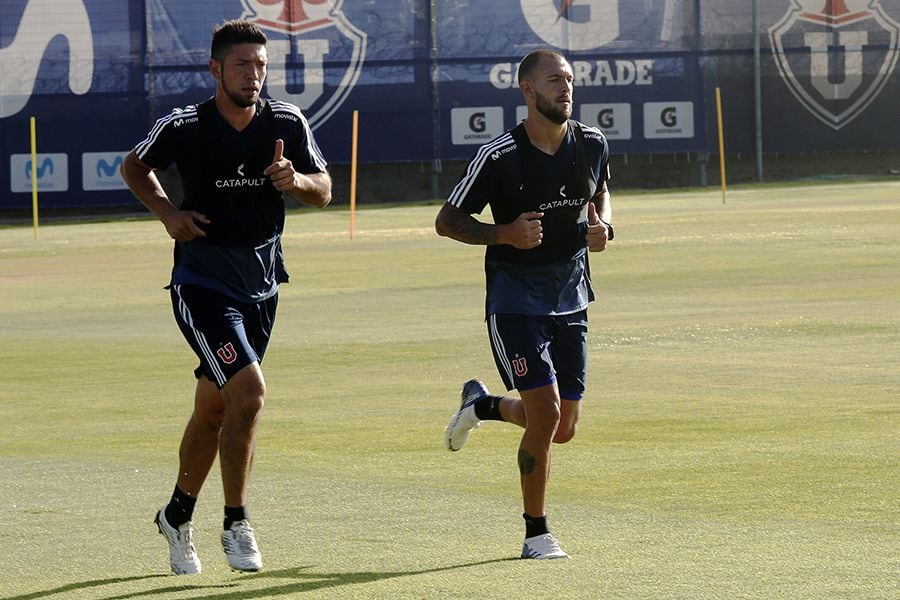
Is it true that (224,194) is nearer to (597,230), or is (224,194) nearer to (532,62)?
(532,62)

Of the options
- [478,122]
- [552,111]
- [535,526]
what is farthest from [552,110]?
[478,122]

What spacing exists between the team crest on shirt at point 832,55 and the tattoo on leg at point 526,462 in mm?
35654

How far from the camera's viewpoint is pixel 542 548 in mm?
6801

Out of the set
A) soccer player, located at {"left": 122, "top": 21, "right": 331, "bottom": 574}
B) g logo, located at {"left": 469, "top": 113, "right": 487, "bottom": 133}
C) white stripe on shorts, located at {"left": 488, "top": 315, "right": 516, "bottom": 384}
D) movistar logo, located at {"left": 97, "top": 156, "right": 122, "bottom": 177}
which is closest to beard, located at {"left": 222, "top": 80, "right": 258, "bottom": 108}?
soccer player, located at {"left": 122, "top": 21, "right": 331, "bottom": 574}

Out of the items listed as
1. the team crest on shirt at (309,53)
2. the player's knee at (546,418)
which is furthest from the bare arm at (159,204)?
the team crest on shirt at (309,53)

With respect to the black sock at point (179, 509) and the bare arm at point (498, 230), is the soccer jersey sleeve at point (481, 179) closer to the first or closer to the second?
the bare arm at point (498, 230)

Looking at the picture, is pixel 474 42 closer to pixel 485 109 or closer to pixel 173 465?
pixel 485 109

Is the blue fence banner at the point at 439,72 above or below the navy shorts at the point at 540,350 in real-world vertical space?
above

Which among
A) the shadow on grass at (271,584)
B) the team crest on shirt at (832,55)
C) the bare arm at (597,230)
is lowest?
the shadow on grass at (271,584)

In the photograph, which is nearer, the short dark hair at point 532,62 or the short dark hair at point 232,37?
the short dark hair at point 232,37

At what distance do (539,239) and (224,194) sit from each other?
4.13ft

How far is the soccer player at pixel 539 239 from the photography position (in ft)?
23.2

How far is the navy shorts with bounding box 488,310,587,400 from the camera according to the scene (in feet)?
23.4

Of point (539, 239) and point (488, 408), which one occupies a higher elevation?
point (539, 239)
